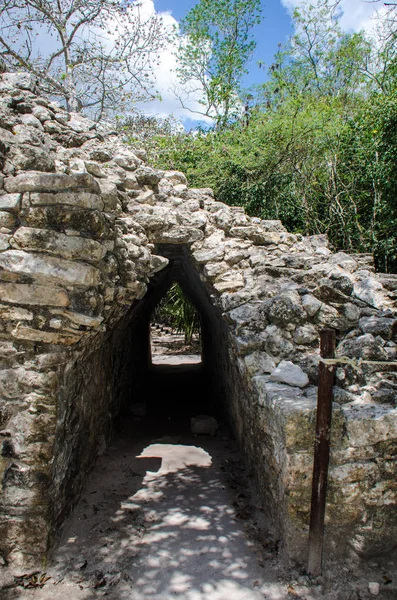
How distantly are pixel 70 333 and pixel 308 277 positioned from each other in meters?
2.75

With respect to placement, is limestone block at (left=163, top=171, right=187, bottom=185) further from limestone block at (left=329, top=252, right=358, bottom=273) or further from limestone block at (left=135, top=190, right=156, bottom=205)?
limestone block at (left=329, top=252, right=358, bottom=273)

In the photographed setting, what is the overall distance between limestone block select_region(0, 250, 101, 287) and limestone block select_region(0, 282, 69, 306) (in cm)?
8

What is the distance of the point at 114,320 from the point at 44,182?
183 centimetres

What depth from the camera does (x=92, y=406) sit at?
192 inches

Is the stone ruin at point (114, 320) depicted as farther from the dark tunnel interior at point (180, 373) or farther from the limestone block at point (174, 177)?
the dark tunnel interior at point (180, 373)

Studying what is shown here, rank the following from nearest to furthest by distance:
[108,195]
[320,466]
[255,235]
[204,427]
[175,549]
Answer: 1. [320,466]
2. [175,549]
3. [108,195]
4. [255,235]
5. [204,427]

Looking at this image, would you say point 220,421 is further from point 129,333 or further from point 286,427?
point 286,427

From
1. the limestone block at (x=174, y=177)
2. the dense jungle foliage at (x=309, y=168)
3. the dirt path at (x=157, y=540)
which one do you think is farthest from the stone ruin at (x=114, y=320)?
the dense jungle foliage at (x=309, y=168)

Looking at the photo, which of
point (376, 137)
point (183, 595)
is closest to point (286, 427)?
point (183, 595)

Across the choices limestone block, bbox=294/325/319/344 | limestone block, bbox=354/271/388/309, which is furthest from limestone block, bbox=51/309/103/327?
limestone block, bbox=354/271/388/309

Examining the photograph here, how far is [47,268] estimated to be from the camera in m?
3.27

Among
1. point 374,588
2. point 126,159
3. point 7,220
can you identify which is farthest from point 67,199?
point 374,588

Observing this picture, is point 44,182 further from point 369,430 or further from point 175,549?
point 175,549

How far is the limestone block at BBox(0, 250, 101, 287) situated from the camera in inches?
126
